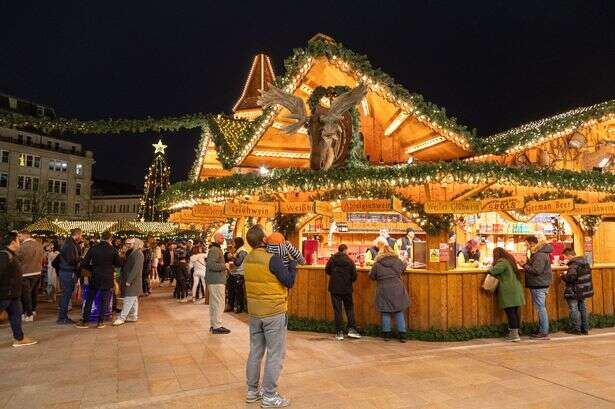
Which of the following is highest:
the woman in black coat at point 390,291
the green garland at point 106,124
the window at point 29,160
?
the window at point 29,160

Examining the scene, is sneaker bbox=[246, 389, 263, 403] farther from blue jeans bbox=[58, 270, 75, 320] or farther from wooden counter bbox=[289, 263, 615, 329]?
blue jeans bbox=[58, 270, 75, 320]

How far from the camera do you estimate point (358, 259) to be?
35.7 ft

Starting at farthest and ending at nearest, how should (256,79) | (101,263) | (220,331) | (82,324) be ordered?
(256,79), (82,324), (101,263), (220,331)

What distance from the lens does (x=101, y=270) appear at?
9297 millimetres

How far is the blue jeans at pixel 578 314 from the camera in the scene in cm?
890

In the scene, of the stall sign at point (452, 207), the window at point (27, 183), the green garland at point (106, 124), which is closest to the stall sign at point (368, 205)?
the stall sign at point (452, 207)

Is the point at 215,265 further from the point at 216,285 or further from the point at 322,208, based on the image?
the point at 322,208

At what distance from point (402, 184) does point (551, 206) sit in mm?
3474

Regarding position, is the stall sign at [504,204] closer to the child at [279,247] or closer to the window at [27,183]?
the child at [279,247]

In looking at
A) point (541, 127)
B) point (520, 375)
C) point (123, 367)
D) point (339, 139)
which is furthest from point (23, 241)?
point (541, 127)

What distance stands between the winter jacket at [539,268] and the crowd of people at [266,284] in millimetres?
17

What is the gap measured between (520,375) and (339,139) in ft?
19.5

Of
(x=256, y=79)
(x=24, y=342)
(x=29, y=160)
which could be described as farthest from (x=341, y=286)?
(x=29, y=160)

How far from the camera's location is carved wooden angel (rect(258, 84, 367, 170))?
974cm
